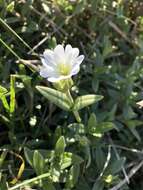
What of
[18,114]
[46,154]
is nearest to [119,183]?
[46,154]

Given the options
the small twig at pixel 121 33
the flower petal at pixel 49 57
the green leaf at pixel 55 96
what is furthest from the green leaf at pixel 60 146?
the small twig at pixel 121 33

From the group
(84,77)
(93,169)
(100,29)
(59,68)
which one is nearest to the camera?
(59,68)

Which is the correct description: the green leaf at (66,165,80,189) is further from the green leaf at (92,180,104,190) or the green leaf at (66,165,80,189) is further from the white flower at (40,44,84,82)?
the white flower at (40,44,84,82)

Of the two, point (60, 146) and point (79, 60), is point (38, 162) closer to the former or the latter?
point (60, 146)

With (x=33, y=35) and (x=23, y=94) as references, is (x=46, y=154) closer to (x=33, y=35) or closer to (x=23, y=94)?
(x=23, y=94)

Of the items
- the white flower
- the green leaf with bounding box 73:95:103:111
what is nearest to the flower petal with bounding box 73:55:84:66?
the white flower

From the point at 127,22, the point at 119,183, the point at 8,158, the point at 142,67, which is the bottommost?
the point at 119,183

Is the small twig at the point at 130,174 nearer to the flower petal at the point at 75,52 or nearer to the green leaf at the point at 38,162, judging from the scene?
the green leaf at the point at 38,162
